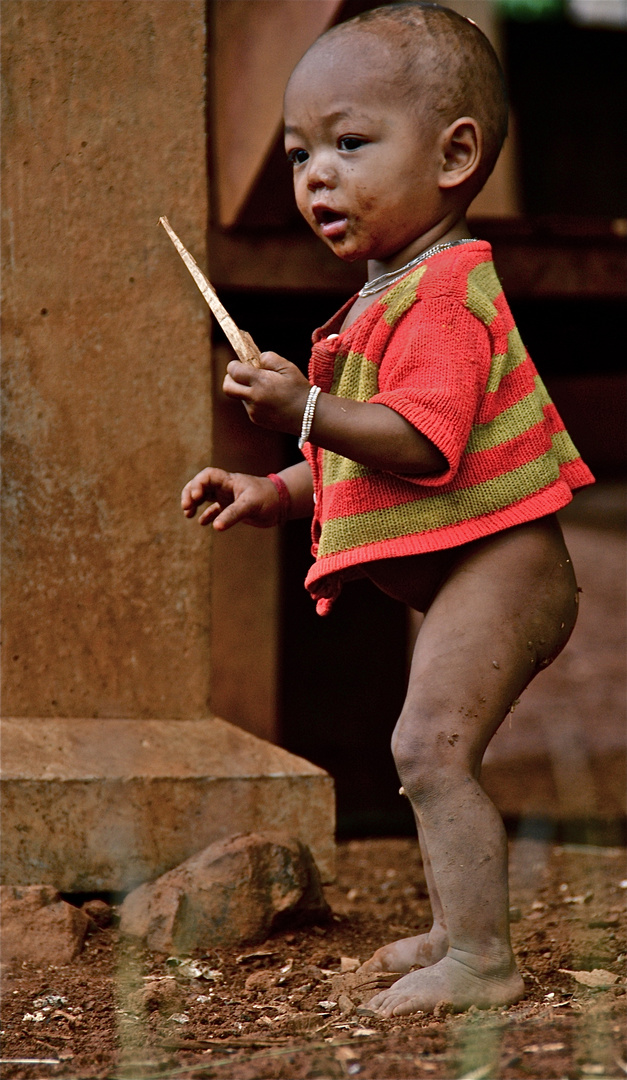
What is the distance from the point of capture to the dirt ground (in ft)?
4.87

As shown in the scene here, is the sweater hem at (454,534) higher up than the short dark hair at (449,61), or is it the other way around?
the short dark hair at (449,61)

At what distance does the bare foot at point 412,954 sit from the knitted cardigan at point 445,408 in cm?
73

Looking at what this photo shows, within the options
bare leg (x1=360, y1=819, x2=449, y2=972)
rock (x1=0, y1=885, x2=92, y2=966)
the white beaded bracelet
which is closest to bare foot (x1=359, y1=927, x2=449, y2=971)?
bare leg (x1=360, y1=819, x2=449, y2=972)

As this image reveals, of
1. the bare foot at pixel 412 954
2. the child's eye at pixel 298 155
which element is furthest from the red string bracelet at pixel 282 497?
the bare foot at pixel 412 954

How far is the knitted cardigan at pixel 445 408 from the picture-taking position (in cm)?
185

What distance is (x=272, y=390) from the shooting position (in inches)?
69.6

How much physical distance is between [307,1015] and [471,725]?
1.88 ft

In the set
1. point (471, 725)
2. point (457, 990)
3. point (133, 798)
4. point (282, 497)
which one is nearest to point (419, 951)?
point (457, 990)

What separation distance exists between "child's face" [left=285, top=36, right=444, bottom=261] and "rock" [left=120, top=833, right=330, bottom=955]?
1269 millimetres

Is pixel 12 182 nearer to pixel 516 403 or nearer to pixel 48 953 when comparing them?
pixel 516 403

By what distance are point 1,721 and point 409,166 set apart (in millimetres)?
1513

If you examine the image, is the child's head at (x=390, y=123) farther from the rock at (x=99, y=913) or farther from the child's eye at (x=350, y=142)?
the rock at (x=99, y=913)

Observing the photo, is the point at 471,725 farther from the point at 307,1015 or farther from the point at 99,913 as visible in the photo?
the point at 99,913

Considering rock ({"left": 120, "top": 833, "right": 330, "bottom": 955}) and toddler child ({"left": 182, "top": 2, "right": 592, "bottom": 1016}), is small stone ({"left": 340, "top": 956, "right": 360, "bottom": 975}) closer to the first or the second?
rock ({"left": 120, "top": 833, "right": 330, "bottom": 955})
